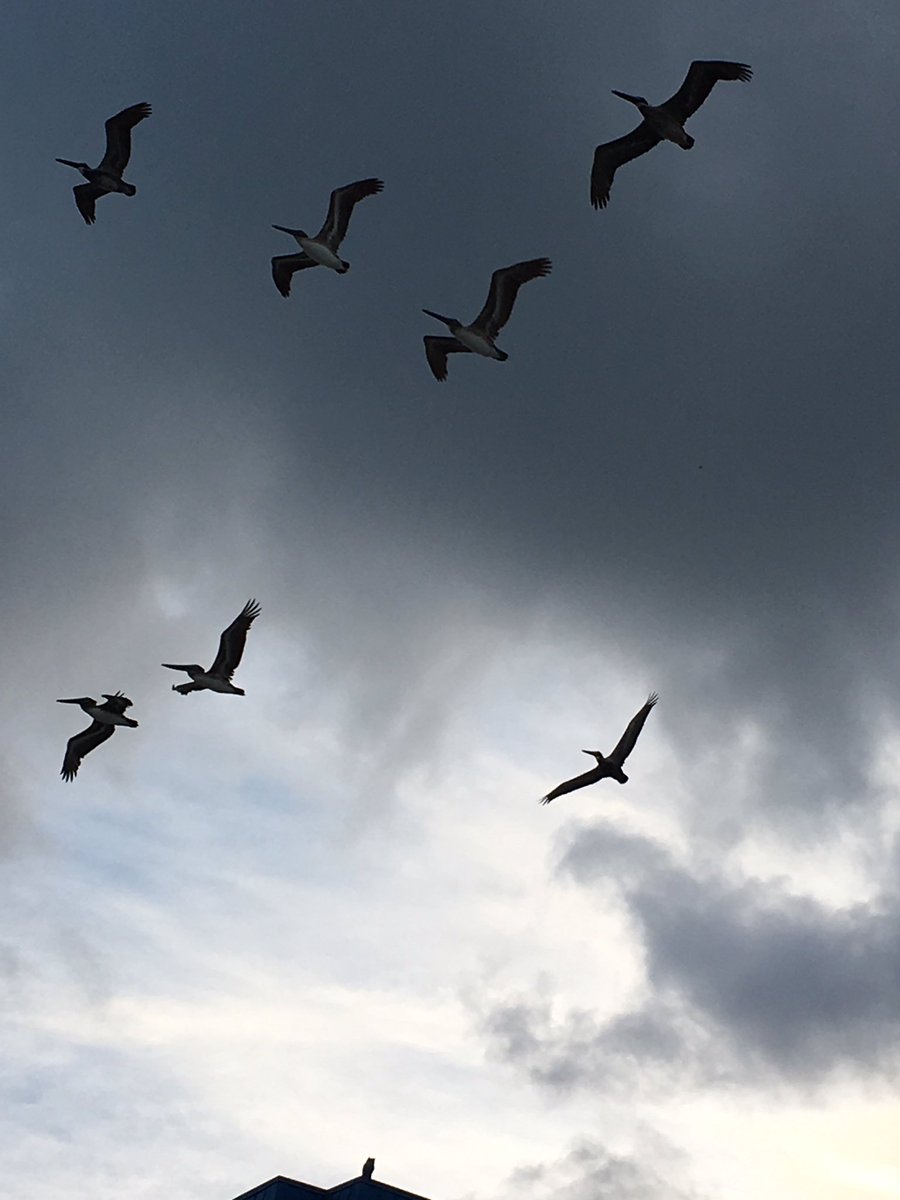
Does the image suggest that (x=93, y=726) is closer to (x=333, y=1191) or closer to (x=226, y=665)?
(x=226, y=665)

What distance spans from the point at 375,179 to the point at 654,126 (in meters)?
8.71

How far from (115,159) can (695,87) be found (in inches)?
779

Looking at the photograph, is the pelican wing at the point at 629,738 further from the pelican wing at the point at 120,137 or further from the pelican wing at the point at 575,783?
the pelican wing at the point at 120,137

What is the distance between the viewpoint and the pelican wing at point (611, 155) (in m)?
48.9

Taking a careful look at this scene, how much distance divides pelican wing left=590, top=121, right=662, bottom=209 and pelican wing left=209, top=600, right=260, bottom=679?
16035mm

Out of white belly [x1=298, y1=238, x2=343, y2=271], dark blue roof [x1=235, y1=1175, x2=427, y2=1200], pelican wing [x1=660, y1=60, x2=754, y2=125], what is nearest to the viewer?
pelican wing [x1=660, y1=60, x2=754, y2=125]

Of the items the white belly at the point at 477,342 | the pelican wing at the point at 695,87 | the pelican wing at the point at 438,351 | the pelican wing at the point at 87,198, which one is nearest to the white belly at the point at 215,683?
the pelican wing at the point at 438,351

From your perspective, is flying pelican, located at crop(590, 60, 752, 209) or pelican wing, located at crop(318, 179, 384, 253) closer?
flying pelican, located at crop(590, 60, 752, 209)

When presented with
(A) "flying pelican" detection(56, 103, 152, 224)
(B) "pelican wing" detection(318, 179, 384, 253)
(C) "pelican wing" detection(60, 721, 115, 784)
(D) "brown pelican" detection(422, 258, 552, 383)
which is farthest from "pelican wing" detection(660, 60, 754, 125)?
(C) "pelican wing" detection(60, 721, 115, 784)

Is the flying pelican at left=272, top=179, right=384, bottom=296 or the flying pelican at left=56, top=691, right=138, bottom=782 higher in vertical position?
the flying pelican at left=272, top=179, right=384, bottom=296

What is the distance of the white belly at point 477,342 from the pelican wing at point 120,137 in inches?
523

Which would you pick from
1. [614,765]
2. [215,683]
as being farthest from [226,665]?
[614,765]

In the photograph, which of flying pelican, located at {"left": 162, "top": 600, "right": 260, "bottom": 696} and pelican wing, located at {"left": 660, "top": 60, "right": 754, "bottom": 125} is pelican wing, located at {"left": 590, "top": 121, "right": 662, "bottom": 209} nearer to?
pelican wing, located at {"left": 660, "top": 60, "right": 754, "bottom": 125}

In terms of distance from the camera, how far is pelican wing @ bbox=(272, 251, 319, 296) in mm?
55938
